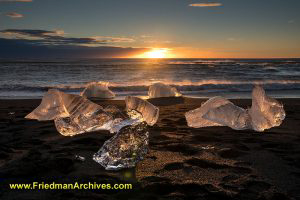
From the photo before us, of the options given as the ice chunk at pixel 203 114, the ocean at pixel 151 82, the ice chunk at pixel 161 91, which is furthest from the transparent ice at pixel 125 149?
the ocean at pixel 151 82

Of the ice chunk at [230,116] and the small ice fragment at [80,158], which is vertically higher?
the ice chunk at [230,116]

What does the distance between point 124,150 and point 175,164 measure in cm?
52

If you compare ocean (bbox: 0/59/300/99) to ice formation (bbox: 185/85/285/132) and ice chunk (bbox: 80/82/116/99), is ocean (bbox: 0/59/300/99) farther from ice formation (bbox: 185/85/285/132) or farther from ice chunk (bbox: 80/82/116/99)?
ice formation (bbox: 185/85/285/132)

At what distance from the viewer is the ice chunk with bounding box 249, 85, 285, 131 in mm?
4078

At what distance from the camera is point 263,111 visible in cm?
416

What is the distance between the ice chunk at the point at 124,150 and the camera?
2.71 m

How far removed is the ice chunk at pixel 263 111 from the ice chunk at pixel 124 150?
1909mm

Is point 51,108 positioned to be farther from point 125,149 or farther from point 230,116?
point 230,116

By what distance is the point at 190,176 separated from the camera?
99.1 inches

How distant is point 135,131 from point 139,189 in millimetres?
790

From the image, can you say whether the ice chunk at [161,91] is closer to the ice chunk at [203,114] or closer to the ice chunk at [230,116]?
the ice chunk at [203,114]

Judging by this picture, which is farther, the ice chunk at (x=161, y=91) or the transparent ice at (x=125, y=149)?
the ice chunk at (x=161, y=91)

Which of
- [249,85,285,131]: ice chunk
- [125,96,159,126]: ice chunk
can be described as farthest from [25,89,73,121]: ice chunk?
[249,85,285,131]: ice chunk

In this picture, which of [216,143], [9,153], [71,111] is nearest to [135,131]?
[216,143]
